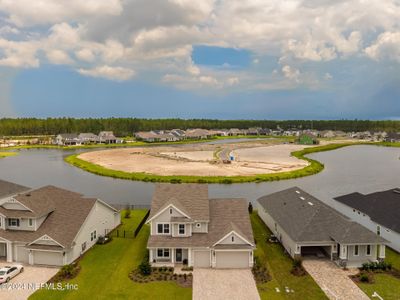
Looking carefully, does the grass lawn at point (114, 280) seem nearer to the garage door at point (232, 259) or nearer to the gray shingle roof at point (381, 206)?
the garage door at point (232, 259)

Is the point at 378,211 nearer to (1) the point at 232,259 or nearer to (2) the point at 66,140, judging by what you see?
(1) the point at 232,259

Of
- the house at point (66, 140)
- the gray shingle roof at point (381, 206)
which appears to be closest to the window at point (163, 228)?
the gray shingle roof at point (381, 206)

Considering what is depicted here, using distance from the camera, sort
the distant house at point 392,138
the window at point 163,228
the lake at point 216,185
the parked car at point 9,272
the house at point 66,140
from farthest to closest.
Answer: the distant house at point 392,138
the house at point 66,140
the lake at point 216,185
the window at point 163,228
the parked car at point 9,272

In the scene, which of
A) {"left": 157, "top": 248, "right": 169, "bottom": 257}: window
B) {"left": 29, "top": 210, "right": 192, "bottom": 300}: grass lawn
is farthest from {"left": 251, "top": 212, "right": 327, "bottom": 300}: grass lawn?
{"left": 157, "top": 248, "right": 169, "bottom": 257}: window

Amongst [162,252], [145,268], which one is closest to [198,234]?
[162,252]

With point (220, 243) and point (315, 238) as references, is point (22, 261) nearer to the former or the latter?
point (220, 243)

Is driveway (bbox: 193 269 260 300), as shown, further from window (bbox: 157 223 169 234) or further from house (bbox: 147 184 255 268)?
window (bbox: 157 223 169 234)

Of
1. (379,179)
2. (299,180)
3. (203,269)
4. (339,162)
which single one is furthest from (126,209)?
(339,162)
